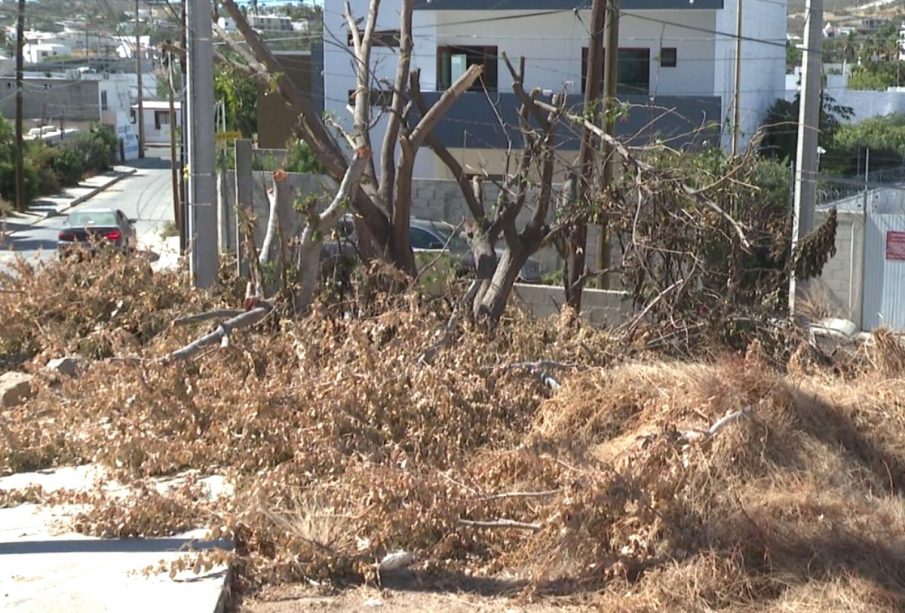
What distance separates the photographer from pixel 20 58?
39.8 meters

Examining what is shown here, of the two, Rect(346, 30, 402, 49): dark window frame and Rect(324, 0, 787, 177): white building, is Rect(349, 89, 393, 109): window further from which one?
Rect(324, 0, 787, 177): white building

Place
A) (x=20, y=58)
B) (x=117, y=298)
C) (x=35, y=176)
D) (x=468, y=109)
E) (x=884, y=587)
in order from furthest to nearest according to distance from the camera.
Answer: (x=35, y=176), (x=20, y=58), (x=468, y=109), (x=117, y=298), (x=884, y=587)

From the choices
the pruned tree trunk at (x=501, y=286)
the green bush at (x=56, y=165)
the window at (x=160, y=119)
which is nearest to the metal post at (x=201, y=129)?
the pruned tree trunk at (x=501, y=286)

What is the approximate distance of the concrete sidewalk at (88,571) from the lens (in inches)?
225

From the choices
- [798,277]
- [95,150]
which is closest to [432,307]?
[798,277]

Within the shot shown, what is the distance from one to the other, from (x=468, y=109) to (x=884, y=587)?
82.8 ft

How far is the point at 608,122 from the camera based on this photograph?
12.1m

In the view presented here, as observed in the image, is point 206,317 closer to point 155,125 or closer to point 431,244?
point 431,244

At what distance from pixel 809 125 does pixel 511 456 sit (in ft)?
32.1

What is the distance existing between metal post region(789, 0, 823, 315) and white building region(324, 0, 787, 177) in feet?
40.8

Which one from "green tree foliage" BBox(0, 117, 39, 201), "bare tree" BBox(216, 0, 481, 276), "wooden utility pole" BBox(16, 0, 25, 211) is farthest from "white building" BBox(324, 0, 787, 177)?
"green tree foliage" BBox(0, 117, 39, 201)

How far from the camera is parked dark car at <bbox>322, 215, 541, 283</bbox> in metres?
12.2

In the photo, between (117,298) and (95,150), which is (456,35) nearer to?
(117,298)

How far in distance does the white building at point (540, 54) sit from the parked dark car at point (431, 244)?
9.41 m
